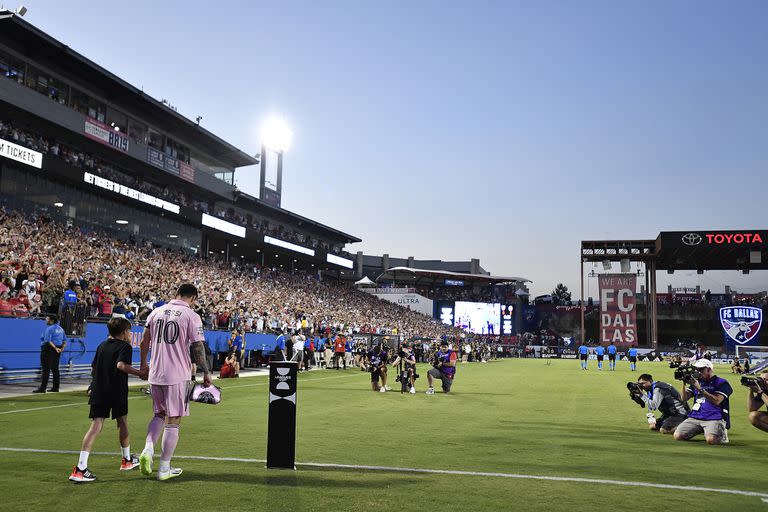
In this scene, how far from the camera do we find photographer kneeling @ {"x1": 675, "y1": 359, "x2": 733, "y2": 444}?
10.7 metres

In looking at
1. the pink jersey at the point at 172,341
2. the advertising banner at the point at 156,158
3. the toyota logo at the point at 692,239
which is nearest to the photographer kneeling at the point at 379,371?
the pink jersey at the point at 172,341

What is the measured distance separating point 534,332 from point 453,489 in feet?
304

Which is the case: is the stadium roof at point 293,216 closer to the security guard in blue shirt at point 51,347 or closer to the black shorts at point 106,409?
the security guard in blue shirt at point 51,347

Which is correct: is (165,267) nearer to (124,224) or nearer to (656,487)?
(124,224)

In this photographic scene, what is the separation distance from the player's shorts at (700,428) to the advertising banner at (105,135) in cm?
3761

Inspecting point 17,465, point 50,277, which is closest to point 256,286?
point 50,277

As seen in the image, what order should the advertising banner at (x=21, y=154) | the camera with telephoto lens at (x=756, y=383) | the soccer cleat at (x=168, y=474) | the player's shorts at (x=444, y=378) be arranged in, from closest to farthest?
the soccer cleat at (x=168, y=474) < the camera with telephoto lens at (x=756, y=383) < the player's shorts at (x=444, y=378) < the advertising banner at (x=21, y=154)

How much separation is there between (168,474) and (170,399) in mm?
804

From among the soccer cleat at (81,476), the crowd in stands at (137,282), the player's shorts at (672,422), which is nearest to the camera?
the soccer cleat at (81,476)

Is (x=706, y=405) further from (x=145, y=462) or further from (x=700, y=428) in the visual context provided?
(x=145, y=462)

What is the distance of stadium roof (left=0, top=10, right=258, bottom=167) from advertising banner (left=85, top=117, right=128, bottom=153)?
3.04m

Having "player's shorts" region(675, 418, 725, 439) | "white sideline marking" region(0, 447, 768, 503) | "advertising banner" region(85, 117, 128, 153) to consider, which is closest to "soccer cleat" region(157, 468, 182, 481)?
"white sideline marking" region(0, 447, 768, 503)

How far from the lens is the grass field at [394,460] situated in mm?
6086

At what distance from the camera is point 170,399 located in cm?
682
